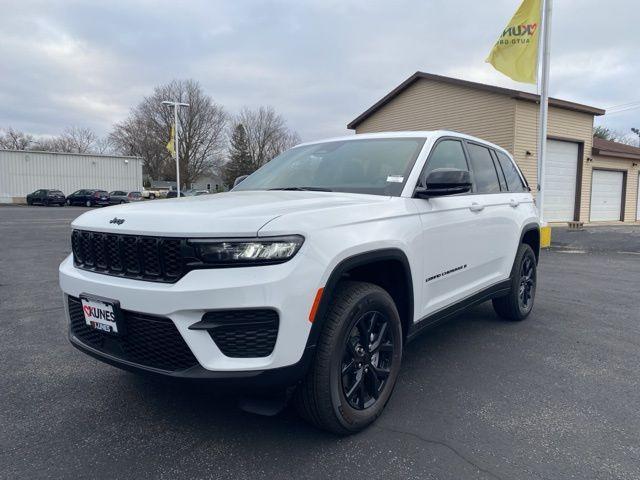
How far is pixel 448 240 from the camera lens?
3443mm

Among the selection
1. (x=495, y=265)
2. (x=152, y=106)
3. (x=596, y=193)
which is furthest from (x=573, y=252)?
(x=152, y=106)

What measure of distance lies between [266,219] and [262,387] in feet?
2.59

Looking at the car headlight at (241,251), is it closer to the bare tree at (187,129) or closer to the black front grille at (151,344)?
the black front grille at (151,344)

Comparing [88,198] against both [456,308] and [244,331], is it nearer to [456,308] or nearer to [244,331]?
[456,308]

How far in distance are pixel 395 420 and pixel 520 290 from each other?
2.73m

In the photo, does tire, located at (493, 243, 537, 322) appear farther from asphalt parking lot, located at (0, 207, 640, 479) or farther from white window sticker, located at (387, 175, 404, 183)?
white window sticker, located at (387, 175, 404, 183)

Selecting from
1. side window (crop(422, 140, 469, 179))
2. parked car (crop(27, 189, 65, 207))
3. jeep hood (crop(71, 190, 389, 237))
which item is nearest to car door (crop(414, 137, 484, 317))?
side window (crop(422, 140, 469, 179))

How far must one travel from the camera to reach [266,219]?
2.25 metres

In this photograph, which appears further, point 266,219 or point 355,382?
point 355,382

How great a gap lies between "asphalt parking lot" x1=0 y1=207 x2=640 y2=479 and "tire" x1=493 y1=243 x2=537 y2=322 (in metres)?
0.24

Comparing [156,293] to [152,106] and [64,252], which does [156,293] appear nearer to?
[64,252]

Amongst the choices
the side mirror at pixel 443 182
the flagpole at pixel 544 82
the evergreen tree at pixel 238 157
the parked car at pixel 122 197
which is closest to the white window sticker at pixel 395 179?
the side mirror at pixel 443 182

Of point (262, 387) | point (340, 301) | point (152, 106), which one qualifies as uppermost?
point (152, 106)

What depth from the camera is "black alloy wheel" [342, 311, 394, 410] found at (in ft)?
8.66
